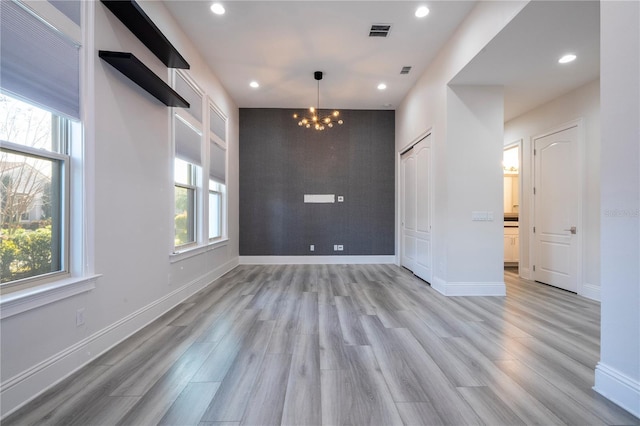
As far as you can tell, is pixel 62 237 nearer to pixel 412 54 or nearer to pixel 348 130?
pixel 412 54

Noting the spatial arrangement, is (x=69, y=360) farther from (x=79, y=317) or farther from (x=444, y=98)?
(x=444, y=98)

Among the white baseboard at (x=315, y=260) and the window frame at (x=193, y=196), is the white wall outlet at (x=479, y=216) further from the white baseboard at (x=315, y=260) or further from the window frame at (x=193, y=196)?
the window frame at (x=193, y=196)

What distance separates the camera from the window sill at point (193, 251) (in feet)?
10.8

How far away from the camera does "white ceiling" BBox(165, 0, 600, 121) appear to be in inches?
108

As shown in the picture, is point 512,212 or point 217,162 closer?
point 217,162

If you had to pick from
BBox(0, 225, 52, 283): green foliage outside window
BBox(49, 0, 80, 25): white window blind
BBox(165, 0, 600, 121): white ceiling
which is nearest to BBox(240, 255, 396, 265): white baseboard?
BBox(165, 0, 600, 121): white ceiling

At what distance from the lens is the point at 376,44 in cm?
383

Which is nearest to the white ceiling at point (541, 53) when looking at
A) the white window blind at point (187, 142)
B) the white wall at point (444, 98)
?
the white wall at point (444, 98)

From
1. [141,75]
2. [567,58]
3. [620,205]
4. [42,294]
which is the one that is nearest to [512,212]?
[567,58]

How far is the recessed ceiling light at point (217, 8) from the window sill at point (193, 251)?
2.91 metres

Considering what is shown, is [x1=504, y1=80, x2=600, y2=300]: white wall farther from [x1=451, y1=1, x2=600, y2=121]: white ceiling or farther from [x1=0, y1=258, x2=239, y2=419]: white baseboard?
[x1=0, y1=258, x2=239, y2=419]: white baseboard

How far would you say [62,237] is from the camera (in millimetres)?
1962

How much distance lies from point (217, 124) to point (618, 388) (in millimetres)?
5543

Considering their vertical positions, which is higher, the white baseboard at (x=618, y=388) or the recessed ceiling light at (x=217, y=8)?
the recessed ceiling light at (x=217, y=8)
